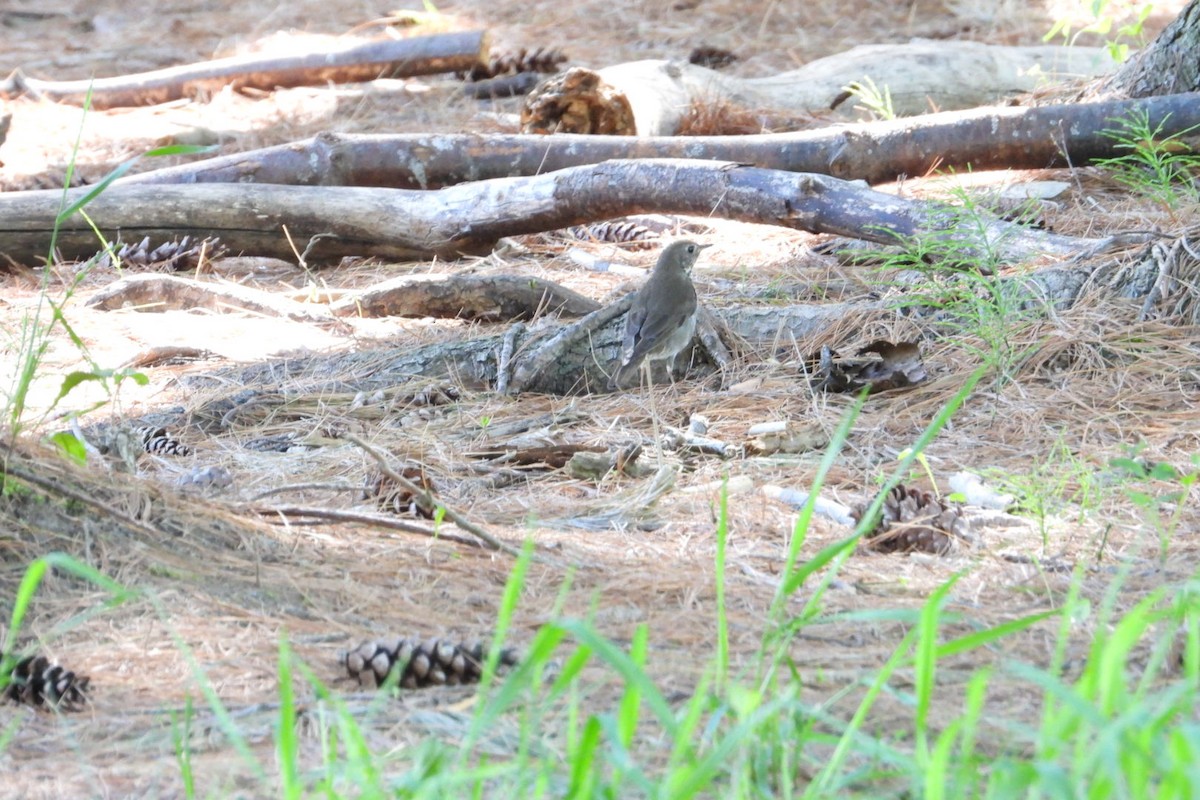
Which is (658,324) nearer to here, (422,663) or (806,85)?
(422,663)

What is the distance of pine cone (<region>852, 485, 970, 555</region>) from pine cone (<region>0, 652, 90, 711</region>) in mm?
1840

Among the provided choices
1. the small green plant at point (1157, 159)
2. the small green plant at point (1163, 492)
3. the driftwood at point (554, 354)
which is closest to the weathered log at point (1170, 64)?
the small green plant at point (1157, 159)

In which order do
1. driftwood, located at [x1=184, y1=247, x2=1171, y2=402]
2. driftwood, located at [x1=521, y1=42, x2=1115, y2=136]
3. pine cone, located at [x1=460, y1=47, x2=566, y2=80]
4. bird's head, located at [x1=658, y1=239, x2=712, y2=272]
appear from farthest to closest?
pine cone, located at [x1=460, y1=47, x2=566, y2=80] < driftwood, located at [x1=521, y1=42, x2=1115, y2=136] < bird's head, located at [x1=658, y1=239, x2=712, y2=272] < driftwood, located at [x1=184, y1=247, x2=1171, y2=402]

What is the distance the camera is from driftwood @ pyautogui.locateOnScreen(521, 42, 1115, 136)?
25.4 feet

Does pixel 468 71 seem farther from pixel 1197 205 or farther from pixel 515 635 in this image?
pixel 515 635

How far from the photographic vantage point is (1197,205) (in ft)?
16.5

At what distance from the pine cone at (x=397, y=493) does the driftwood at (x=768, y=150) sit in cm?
356

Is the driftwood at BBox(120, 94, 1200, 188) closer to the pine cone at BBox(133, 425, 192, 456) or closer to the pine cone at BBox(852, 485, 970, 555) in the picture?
the pine cone at BBox(133, 425, 192, 456)

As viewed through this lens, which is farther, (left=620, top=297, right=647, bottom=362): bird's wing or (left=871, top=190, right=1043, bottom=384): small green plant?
(left=620, top=297, right=647, bottom=362): bird's wing

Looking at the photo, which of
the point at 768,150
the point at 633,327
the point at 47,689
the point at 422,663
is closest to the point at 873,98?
the point at 768,150

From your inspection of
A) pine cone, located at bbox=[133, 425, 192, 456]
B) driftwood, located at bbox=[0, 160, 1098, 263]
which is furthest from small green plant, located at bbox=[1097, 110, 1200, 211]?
pine cone, located at bbox=[133, 425, 192, 456]

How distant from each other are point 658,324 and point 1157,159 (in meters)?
2.42

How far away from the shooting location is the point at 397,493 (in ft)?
11.3

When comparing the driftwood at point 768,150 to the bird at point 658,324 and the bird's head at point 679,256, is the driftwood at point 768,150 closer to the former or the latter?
the bird's head at point 679,256
